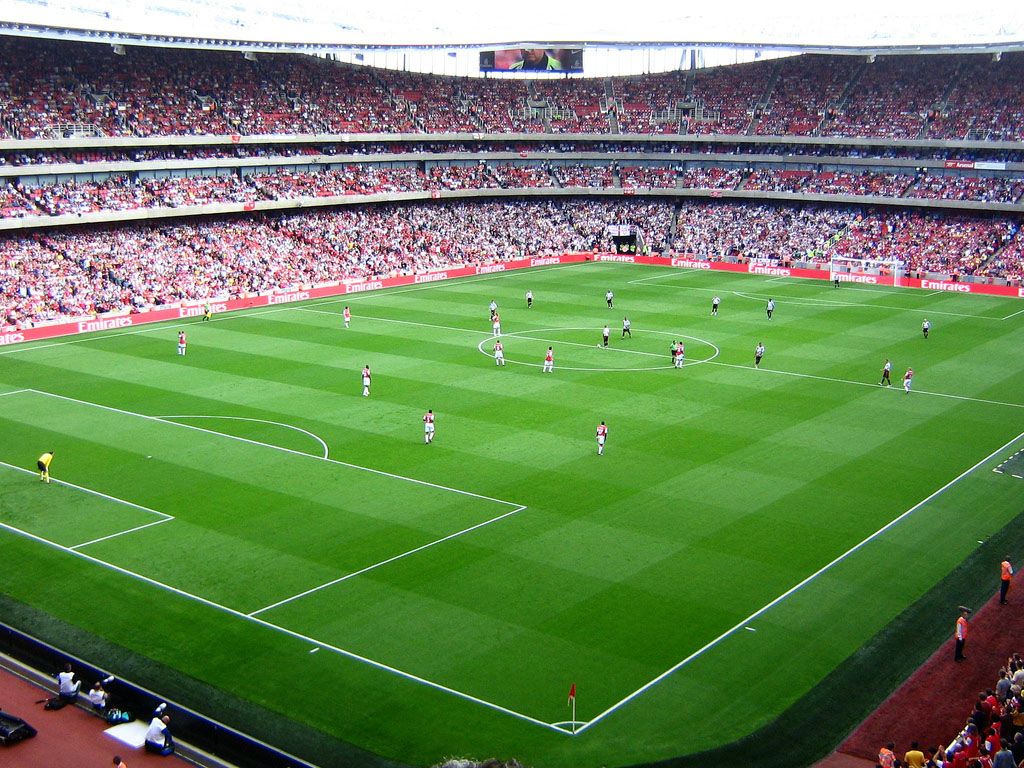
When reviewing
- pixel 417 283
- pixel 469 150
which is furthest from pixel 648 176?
pixel 417 283

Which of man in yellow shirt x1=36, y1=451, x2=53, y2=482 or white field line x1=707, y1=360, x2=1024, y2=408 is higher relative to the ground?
man in yellow shirt x1=36, y1=451, x2=53, y2=482

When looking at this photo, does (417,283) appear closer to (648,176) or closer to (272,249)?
(272,249)

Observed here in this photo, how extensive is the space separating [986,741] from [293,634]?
13.8 m

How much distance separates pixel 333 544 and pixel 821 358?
3163 centimetres

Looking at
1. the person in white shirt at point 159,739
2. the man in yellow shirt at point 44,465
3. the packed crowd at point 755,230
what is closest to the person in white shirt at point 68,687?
the person in white shirt at point 159,739

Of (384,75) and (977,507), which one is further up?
(384,75)

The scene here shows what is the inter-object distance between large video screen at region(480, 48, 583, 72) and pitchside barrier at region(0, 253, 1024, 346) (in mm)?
20085

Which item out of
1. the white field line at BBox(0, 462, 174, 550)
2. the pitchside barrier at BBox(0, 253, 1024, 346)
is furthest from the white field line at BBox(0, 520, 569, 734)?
the pitchside barrier at BBox(0, 253, 1024, 346)

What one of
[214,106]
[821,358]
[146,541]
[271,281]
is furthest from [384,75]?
[146,541]

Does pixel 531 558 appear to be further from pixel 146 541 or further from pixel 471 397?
pixel 471 397

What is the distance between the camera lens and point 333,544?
2816cm

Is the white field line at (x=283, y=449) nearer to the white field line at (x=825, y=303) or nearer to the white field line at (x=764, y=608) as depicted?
the white field line at (x=764, y=608)

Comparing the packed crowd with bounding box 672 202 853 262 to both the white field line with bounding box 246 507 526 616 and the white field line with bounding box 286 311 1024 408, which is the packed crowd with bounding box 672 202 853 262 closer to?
the white field line with bounding box 286 311 1024 408

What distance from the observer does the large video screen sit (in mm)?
99562
